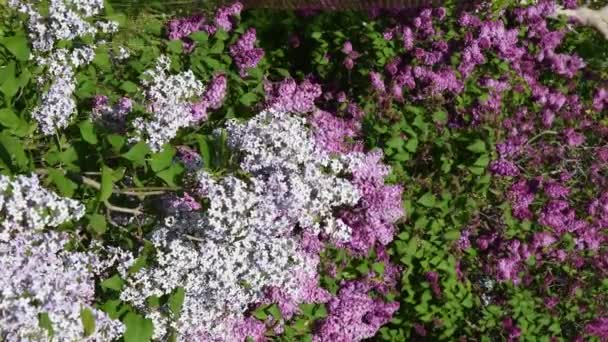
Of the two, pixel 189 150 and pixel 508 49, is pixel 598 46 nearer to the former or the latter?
pixel 508 49

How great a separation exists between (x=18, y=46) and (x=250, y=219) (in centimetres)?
102

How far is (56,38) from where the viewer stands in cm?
278

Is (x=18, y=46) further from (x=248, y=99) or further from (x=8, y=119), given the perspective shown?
(x=248, y=99)

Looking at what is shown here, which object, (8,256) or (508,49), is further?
(508,49)

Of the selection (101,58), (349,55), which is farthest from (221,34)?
(101,58)

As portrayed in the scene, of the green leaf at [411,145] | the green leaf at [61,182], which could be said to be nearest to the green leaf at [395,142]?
the green leaf at [411,145]

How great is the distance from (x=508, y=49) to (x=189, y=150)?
2.18m

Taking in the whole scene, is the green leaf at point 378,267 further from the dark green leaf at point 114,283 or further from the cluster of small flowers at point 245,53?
the dark green leaf at point 114,283

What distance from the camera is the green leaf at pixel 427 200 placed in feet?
13.4

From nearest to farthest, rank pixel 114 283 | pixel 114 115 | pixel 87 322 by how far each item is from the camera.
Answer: pixel 87 322, pixel 114 283, pixel 114 115

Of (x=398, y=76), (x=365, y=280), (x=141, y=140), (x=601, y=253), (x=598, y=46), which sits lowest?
(x=601, y=253)

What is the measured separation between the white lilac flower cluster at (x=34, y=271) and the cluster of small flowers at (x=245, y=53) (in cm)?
189

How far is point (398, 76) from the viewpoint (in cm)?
433

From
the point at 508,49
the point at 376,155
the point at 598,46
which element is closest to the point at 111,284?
the point at 376,155
